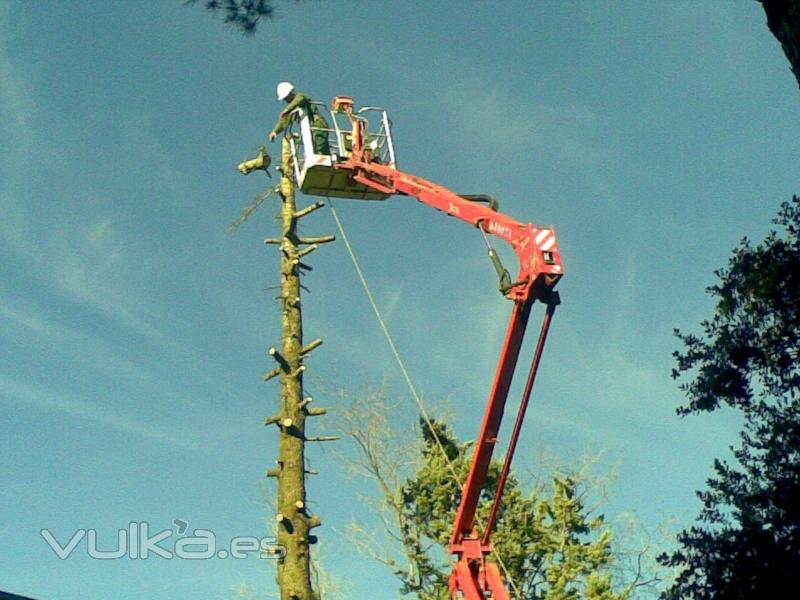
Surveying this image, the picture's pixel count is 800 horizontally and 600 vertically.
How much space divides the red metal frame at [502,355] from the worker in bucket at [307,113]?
60.8 inches

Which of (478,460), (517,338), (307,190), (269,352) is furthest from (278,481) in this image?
(307,190)

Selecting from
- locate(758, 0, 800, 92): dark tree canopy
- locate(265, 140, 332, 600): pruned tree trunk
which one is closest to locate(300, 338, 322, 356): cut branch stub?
locate(265, 140, 332, 600): pruned tree trunk

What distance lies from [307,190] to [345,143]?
0.93 meters

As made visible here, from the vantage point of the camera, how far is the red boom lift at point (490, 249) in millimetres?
10719

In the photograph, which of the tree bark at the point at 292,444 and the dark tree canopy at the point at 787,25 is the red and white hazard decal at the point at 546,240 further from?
the dark tree canopy at the point at 787,25

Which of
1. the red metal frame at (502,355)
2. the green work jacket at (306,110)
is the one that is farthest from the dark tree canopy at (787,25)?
the green work jacket at (306,110)

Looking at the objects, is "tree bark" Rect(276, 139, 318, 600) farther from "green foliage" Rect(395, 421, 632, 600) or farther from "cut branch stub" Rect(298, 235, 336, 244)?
"green foliage" Rect(395, 421, 632, 600)

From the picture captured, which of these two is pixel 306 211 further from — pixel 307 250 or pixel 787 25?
pixel 787 25

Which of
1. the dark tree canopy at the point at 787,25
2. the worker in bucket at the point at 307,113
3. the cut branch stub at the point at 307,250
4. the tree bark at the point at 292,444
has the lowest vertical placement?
the dark tree canopy at the point at 787,25

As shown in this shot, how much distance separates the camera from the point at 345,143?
13.6 meters

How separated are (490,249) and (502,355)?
1.40 meters

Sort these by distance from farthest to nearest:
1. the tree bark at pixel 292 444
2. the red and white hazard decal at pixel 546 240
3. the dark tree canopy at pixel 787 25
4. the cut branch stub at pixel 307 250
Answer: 1. the cut branch stub at pixel 307 250
2. the red and white hazard decal at pixel 546 240
3. the tree bark at pixel 292 444
4. the dark tree canopy at pixel 787 25

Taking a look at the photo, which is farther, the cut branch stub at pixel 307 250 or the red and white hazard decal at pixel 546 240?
the cut branch stub at pixel 307 250

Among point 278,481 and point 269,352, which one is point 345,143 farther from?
point 278,481
